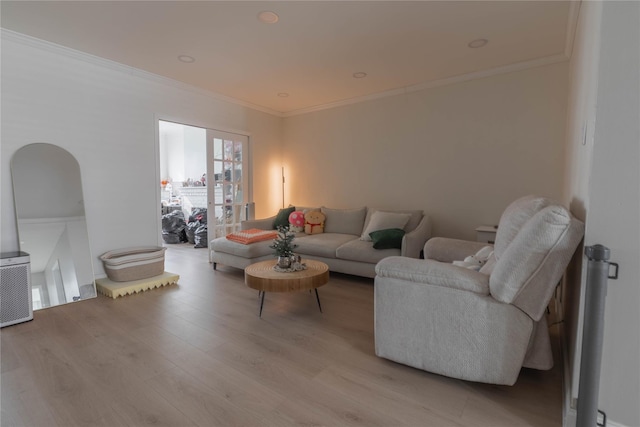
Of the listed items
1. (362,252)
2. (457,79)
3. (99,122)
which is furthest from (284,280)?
(457,79)

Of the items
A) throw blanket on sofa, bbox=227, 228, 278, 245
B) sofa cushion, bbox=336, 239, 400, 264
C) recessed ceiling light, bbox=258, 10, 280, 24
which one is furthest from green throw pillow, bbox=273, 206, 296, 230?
recessed ceiling light, bbox=258, 10, 280, 24

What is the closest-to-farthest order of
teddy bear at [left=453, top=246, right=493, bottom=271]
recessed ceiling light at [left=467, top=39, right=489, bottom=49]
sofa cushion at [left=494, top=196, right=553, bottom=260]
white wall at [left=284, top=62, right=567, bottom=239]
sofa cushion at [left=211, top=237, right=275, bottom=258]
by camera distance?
sofa cushion at [left=494, top=196, right=553, bottom=260]
teddy bear at [left=453, top=246, right=493, bottom=271]
recessed ceiling light at [left=467, top=39, right=489, bottom=49]
white wall at [left=284, top=62, right=567, bottom=239]
sofa cushion at [left=211, top=237, right=275, bottom=258]

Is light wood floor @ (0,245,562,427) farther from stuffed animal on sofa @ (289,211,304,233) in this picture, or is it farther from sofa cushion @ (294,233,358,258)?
stuffed animal on sofa @ (289,211,304,233)

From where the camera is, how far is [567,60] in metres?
3.21

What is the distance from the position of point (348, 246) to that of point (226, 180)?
2423mm

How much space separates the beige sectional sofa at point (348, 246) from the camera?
3496mm

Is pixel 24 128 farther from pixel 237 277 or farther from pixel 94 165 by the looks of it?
pixel 237 277

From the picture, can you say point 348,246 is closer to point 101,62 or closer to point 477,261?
point 477,261

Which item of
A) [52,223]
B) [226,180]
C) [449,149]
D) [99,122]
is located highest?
[99,122]

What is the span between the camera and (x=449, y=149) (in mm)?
3992

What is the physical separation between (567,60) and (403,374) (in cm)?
363

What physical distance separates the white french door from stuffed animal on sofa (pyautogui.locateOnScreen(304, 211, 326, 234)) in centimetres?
124

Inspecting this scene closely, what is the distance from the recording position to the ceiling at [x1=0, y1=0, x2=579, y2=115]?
242 centimetres

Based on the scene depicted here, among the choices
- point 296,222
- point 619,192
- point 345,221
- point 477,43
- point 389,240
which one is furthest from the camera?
point 296,222
